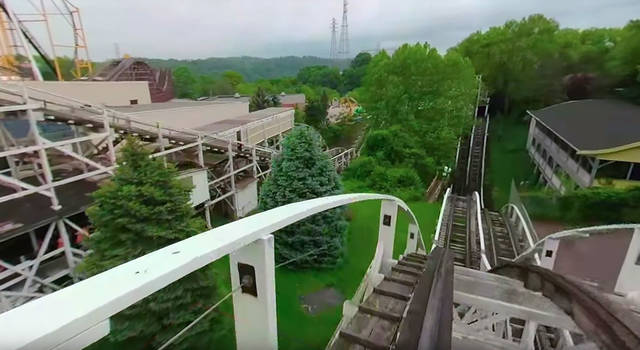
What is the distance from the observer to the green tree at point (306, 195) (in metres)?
8.57

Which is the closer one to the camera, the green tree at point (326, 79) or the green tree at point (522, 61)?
the green tree at point (522, 61)

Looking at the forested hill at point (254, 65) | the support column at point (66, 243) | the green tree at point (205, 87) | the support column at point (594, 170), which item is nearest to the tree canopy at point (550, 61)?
the support column at point (594, 170)

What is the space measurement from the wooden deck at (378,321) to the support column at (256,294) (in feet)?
1.71

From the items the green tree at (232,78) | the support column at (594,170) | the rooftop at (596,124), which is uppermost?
the green tree at (232,78)

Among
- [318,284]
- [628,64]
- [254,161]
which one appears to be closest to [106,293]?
[318,284]

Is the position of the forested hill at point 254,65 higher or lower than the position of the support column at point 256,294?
higher

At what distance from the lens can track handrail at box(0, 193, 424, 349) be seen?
2.21 ft

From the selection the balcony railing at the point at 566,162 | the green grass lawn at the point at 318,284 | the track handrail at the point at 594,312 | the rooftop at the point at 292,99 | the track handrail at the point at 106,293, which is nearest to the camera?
the track handrail at the point at 106,293

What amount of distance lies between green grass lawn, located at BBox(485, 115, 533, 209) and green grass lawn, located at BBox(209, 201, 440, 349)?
305 inches

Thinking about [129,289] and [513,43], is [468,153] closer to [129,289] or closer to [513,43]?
[513,43]

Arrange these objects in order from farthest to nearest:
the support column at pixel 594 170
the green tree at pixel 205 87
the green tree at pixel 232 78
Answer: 1. the green tree at pixel 232 78
2. the green tree at pixel 205 87
3. the support column at pixel 594 170

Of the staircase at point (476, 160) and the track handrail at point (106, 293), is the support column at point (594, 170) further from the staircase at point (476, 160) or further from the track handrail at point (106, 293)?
the track handrail at point (106, 293)

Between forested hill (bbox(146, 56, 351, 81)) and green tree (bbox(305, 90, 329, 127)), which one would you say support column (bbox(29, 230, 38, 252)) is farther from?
forested hill (bbox(146, 56, 351, 81))

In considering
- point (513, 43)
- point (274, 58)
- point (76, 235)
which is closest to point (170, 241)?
point (76, 235)
